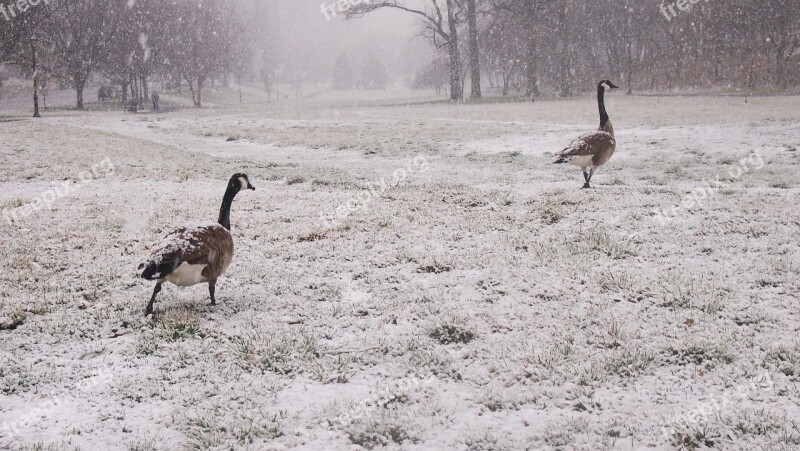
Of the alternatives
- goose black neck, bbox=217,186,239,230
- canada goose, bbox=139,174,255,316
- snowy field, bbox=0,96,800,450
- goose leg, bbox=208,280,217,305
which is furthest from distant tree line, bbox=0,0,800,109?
canada goose, bbox=139,174,255,316

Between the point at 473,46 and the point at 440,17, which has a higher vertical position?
the point at 440,17

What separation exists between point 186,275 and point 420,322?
2.66m

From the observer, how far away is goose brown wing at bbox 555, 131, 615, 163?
10577 mm

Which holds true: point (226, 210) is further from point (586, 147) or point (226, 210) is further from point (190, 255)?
point (586, 147)

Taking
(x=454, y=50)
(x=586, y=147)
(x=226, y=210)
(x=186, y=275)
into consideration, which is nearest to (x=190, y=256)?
(x=186, y=275)

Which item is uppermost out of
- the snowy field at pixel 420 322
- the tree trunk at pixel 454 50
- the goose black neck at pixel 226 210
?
the tree trunk at pixel 454 50

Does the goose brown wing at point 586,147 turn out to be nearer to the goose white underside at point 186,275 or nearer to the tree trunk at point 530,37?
the goose white underside at point 186,275

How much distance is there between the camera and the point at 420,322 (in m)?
5.84

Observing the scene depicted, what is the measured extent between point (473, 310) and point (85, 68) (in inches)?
2624

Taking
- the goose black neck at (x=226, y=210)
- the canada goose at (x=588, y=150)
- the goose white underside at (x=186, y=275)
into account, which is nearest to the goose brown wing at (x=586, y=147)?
the canada goose at (x=588, y=150)

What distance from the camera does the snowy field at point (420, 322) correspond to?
13.7ft

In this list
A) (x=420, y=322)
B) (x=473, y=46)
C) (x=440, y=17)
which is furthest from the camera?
(x=473, y=46)

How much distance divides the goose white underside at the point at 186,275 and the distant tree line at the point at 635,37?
48.2 meters

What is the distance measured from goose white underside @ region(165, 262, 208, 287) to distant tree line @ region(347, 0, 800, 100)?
48.2 meters
